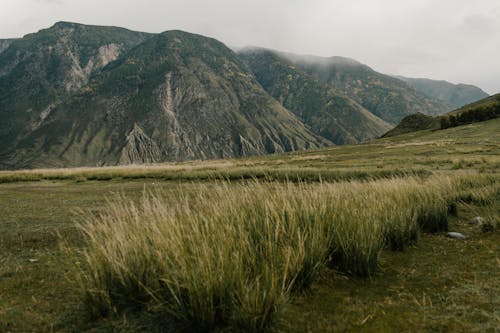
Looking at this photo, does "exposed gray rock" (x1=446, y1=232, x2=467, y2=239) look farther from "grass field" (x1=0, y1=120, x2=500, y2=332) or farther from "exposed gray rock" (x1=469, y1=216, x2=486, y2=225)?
"exposed gray rock" (x1=469, y1=216, x2=486, y2=225)

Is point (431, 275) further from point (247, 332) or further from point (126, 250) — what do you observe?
point (126, 250)

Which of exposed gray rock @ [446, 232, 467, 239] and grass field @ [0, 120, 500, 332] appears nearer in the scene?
grass field @ [0, 120, 500, 332]

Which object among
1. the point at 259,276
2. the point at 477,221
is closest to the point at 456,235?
the point at 477,221

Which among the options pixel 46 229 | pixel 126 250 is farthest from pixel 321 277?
pixel 46 229

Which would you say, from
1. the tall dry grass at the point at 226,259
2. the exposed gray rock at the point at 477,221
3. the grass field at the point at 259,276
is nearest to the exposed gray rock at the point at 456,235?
the grass field at the point at 259,276

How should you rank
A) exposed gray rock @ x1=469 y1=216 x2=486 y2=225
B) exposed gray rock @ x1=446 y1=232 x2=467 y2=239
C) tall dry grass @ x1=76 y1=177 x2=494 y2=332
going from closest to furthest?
tall dry grass @ x1=76 y1=177 x2=494 y2=332
exposed gray rock @ x1=446 y1=232 x2=467 y2=239
exposed gray rock @ x1=469 y1=216 x2=486 y2=225

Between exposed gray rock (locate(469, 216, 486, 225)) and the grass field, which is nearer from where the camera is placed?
the grass field

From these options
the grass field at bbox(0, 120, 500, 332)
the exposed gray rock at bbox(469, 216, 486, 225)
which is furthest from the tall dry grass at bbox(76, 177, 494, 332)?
the exposed gray rock at bbox(469, 216, 486, 225)

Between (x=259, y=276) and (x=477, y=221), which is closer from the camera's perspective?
(x=259, y=276)

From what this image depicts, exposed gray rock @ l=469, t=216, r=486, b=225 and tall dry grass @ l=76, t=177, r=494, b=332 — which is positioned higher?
tall dry grass @ l=76, t=177, r=494, b=332

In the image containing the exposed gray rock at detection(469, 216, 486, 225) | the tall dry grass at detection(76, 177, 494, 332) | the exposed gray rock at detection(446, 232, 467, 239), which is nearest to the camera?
the tall dry grass at detection(76, 177, 494, 332)

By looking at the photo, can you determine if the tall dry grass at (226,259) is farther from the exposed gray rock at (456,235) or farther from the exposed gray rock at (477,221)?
the exposed gray rock at (477,221)

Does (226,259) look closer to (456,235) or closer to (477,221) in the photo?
(456,235)

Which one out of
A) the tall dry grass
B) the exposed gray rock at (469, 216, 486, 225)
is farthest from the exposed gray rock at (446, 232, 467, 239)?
the exposed gray rock at (469, 216, 486, 225)
